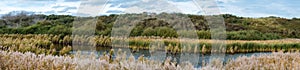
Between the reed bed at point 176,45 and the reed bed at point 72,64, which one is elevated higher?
the reed bed at point 72,64

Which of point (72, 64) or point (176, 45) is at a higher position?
point (72, 64)

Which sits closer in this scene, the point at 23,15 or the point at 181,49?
the point at 181,49

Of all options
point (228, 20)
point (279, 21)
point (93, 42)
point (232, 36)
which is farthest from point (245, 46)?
point (279, 21)

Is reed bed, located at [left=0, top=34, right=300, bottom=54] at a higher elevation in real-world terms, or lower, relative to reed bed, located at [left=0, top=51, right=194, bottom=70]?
lower

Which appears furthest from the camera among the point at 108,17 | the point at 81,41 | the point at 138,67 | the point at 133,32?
the point at 108,17

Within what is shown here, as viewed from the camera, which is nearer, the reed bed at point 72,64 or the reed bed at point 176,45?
the reed bed at point 72,64

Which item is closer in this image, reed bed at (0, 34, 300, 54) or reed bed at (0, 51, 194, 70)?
reed bed at (0, 51, 194, 70)

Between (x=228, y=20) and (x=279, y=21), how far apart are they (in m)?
11.7

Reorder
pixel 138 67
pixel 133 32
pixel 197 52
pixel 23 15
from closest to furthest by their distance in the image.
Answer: pixel 138 67
pixel 197 52
pixel 133 32
pixel 23 15


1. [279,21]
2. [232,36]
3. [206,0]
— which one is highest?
[206,0]

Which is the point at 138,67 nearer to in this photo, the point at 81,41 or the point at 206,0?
the point at 206,0

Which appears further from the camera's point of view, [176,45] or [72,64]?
[176,45]

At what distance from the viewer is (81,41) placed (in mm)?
24234

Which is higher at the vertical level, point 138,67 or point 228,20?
point 138,67
